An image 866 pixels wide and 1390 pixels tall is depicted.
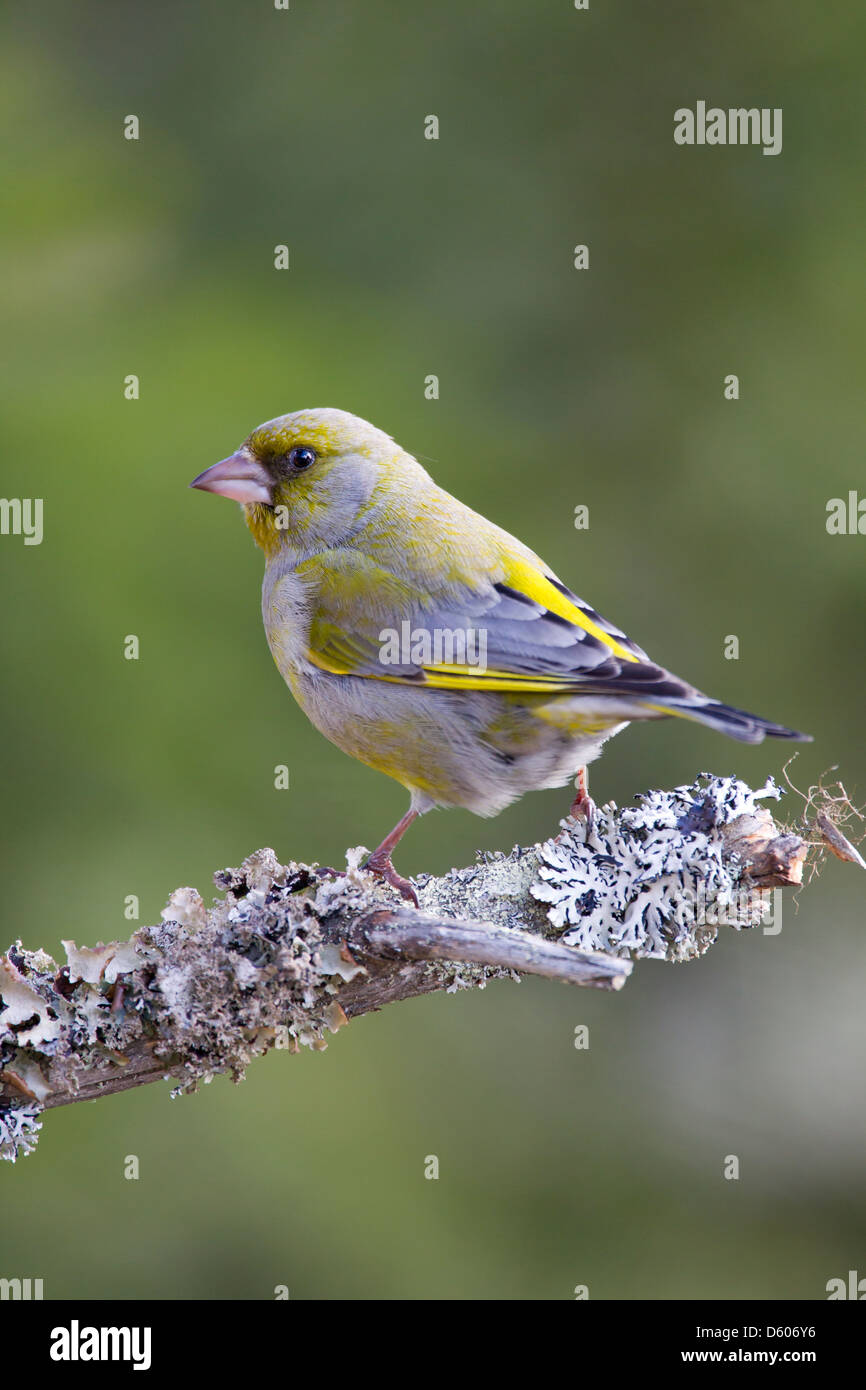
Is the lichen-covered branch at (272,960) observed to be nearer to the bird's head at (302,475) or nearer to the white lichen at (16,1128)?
the white lichen at (16,1128)

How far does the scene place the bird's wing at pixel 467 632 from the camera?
354cm

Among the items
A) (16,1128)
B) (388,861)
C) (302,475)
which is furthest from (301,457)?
(16,1128)

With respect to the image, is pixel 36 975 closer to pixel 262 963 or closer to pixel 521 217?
pixel 262 963

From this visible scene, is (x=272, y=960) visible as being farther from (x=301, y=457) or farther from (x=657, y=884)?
(x=301, y=457)

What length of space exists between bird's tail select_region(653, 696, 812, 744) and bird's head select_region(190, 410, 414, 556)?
4.19 feet

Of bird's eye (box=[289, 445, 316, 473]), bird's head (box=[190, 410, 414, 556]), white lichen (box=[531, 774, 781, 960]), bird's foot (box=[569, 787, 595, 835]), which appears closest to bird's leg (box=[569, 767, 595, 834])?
bird's foot (box=[569, 787, 595, 835])

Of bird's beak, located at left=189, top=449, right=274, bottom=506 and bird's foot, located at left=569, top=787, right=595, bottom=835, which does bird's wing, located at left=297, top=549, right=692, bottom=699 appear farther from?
bird's foot, located at left=569, top=787, right=595, bottom=835

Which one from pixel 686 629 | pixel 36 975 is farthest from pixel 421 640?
pixel 686 629

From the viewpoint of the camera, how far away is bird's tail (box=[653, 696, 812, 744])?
2.99 metres

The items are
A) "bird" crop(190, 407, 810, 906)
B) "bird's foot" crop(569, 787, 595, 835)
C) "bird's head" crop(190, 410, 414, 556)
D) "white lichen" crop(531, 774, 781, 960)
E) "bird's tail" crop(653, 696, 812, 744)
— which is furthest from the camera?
"bird's head" crop(190, 410, 414, 556)

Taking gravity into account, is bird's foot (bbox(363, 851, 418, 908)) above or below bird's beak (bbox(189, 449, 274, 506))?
below

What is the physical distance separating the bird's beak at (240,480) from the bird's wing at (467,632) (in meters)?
0.28

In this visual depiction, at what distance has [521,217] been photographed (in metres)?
5.98

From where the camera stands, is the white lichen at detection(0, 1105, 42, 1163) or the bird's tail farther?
the white lichen at detection(0, 1105, 42, 1163)
